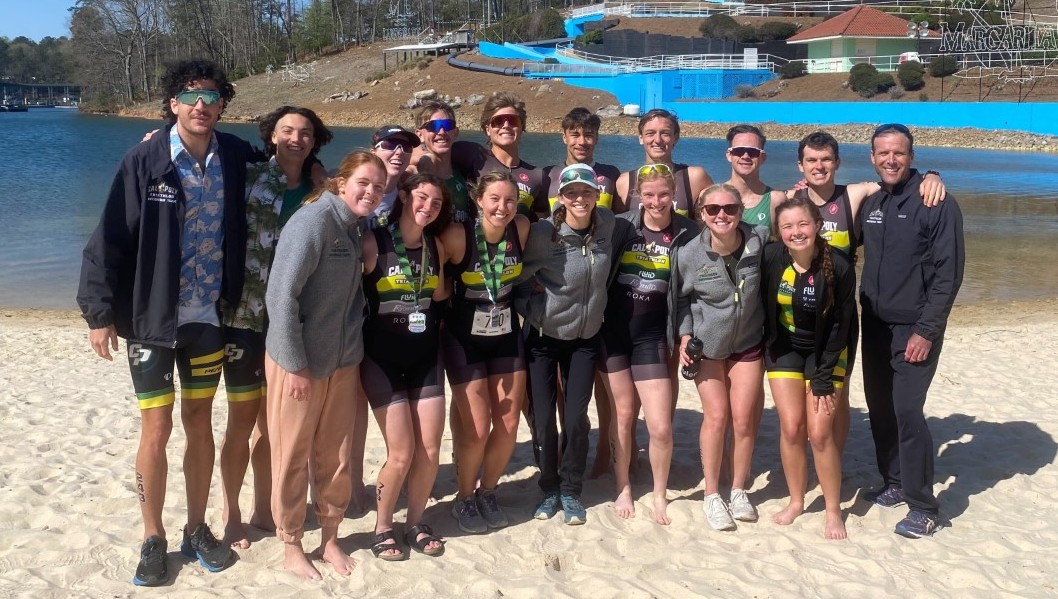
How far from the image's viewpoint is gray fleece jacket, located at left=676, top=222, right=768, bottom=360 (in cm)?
479

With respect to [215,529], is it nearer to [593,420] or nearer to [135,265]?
[135,265]

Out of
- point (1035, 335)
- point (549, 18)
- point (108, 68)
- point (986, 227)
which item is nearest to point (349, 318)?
point (1035, 335)

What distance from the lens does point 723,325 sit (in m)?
4.84

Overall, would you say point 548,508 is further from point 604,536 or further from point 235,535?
point 235,535

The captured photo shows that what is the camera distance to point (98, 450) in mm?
6098

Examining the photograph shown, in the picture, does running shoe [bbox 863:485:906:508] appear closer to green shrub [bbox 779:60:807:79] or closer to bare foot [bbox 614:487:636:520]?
bare foot [bbox 614:487:636:520]

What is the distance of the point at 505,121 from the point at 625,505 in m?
2.46

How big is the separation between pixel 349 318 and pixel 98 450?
10.1 ft

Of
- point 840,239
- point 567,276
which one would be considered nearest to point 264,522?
point 567,276

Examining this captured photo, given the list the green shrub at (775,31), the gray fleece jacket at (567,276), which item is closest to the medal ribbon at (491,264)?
the gray fleece jacket at (567,276)

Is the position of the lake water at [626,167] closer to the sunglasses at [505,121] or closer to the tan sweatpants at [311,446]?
the sunglasses at [505,121]

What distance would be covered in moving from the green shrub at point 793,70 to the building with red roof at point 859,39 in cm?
73

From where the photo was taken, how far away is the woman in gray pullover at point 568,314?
4.80 meters

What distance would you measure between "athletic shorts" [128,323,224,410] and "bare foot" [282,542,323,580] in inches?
34.2
